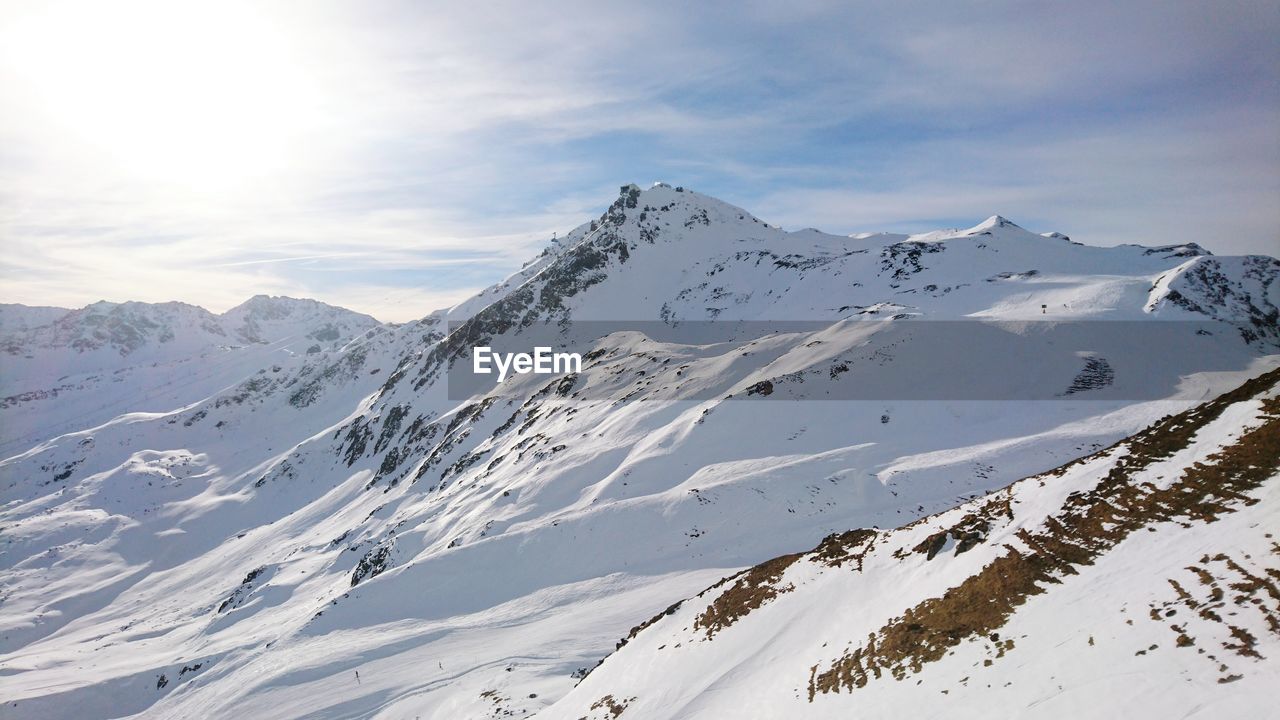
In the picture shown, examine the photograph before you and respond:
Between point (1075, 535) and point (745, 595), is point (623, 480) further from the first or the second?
point (1075, 535)

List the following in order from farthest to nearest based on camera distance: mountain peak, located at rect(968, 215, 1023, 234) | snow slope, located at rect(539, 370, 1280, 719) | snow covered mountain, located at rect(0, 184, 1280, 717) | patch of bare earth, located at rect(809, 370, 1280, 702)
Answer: mountain peak, located at rect(968, 215, 1023, 234), snow covered mountain, located at rect(0, 184, 1280, 717), patch of bare earth, located at rect(809, 370, 1280, 702), snow slope, located at rect(539, 370, 1280, 719)

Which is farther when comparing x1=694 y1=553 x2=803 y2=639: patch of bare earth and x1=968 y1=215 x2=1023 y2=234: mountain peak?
x1=968 y1=215 x2=1023 y2=234: mountain peak

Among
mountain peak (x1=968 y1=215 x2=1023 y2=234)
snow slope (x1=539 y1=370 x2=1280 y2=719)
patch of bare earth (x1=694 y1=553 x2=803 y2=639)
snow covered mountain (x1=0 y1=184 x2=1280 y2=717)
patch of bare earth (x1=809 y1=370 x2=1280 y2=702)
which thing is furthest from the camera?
mountain peak (x1=968 y1=215 x2=1023 y2=234)

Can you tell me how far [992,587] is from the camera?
13805 mm

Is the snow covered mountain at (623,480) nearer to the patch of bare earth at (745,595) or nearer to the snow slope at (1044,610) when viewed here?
the snow slope at (1044,610)

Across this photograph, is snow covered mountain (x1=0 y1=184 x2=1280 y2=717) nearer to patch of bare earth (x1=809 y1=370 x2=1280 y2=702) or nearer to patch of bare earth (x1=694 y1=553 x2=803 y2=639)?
patch of bare earth (x1=809 y1=370 x2=1280 y2=702)

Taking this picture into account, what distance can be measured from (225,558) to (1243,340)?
132 m

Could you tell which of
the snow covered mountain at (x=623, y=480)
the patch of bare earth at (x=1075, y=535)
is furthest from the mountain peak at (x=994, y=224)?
the patch of bare earth at (x=1075, y=535)

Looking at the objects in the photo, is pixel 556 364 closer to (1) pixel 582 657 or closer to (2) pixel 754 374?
(2) pixel 754 374

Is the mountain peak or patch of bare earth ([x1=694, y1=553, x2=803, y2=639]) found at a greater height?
the mountain peak

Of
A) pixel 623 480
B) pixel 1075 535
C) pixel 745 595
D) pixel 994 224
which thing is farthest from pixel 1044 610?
pixel 994 224

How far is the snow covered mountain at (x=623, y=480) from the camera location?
3306cm

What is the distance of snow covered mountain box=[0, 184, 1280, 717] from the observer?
33.1 meters

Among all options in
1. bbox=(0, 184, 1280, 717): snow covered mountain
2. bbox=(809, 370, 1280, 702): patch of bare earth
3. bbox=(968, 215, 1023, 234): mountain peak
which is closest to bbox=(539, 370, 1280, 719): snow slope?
bbox=(809, 370, 1280, 702): patch of bare earth
